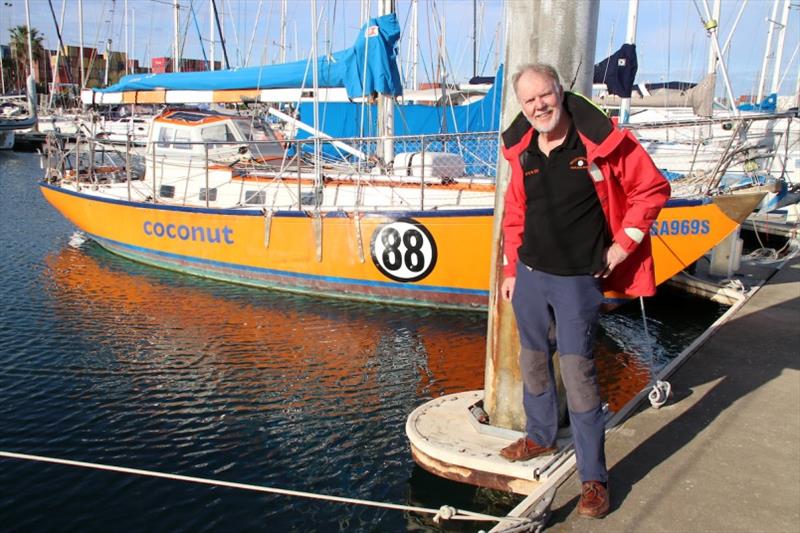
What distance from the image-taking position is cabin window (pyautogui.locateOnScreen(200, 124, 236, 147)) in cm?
1302

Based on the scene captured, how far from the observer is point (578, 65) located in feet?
12.7

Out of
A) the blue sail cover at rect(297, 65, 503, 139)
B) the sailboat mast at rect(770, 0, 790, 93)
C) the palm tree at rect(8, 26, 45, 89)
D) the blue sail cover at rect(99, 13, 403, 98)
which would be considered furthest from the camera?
the palm tree at rect(8, 26, 45, 89)

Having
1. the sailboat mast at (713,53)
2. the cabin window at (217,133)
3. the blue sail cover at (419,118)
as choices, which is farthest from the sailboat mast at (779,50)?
the cabin window at (217,133)

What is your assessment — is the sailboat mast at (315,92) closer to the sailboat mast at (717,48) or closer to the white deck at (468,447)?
the white deck at (468,447)

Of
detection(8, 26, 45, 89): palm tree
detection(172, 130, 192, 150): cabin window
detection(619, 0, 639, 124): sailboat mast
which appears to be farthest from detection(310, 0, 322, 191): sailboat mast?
detection(8, 26, 45, 89): palm tree

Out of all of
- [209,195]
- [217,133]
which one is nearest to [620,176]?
[209,195]

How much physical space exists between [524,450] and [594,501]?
0.68 metres

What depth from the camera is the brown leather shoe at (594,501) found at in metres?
3.35

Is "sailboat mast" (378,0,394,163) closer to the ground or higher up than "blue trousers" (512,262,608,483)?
higher up

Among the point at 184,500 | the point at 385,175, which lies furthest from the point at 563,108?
the point at 385,175

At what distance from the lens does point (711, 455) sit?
13.1ft

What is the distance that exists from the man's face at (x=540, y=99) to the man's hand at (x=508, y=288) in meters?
0.93

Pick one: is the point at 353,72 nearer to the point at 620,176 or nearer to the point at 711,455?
the point at 620,176

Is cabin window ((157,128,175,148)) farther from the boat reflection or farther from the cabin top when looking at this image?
the boat reflection
